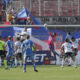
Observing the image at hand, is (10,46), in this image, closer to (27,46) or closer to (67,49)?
(67,49)

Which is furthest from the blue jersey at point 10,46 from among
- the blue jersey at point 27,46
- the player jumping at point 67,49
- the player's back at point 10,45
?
the blue jersey at point 27,46

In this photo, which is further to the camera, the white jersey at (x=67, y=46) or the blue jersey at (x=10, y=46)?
the blue jersey at (x=10, y=46)

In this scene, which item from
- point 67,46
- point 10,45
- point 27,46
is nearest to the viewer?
point 27,46

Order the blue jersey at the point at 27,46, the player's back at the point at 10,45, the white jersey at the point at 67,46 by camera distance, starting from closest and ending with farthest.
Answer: the blue jersey at the point at 27,46, the white jersey at the point at 67,46, the player's back at the point at 10,45

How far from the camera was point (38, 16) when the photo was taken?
2864 centimetres

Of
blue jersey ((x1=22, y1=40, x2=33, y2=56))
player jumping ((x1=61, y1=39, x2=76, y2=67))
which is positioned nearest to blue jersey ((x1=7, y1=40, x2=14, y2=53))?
player jumping ((x1=61, y1=39, x2=76, y2=67))

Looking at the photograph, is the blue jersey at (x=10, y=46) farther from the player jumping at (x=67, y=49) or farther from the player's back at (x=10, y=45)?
the player jumping at (x=67, y=49)

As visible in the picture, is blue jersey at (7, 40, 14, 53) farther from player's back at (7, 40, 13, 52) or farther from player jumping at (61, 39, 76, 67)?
player jumping at (61, 39, 76, 67)

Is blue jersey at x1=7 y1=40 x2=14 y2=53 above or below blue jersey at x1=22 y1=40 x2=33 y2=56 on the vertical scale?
below

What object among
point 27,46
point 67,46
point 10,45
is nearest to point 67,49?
point 67,46

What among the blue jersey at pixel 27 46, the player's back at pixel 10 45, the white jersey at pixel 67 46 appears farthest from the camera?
the player's back at pixel 10 45

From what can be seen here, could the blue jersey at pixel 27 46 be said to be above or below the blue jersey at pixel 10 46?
above

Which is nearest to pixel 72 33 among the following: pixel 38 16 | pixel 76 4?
pixel 38 16

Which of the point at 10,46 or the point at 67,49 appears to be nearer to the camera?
the point at 67,49
